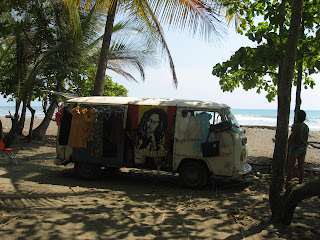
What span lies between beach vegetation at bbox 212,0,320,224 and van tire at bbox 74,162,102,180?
4.09m

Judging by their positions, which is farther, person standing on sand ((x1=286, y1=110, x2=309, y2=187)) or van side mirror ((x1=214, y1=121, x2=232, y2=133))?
person standing on sand ((x1=286, y1=110, x2=309, y2=187))

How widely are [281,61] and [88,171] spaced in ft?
18.3

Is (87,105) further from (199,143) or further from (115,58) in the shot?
(115,58)

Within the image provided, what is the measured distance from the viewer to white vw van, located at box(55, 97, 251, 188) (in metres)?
6.95

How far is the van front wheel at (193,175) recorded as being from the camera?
7152 millimetres

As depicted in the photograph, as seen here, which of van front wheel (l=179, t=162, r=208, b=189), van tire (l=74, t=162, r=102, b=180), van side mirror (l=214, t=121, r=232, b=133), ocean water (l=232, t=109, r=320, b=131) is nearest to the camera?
van side mirror (l=214, t=121, r=232, b=133)

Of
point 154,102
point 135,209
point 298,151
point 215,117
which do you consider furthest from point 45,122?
point 298,151

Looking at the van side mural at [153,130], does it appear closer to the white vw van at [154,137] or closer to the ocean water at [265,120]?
the white vw van at [154,137]

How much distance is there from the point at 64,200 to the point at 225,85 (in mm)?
7653

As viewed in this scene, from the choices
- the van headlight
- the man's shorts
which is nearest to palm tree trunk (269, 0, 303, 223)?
the van headlight

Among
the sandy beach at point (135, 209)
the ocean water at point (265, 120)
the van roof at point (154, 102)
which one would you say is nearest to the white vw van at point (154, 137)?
the van roof at point (154, 102)

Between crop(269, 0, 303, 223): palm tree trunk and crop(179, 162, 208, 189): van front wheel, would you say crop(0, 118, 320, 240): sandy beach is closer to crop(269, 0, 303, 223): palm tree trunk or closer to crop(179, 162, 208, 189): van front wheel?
crop(179, 162, 208, 189): van front wheel

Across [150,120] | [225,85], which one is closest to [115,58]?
[225,85]

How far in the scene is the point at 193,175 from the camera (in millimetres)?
7227
